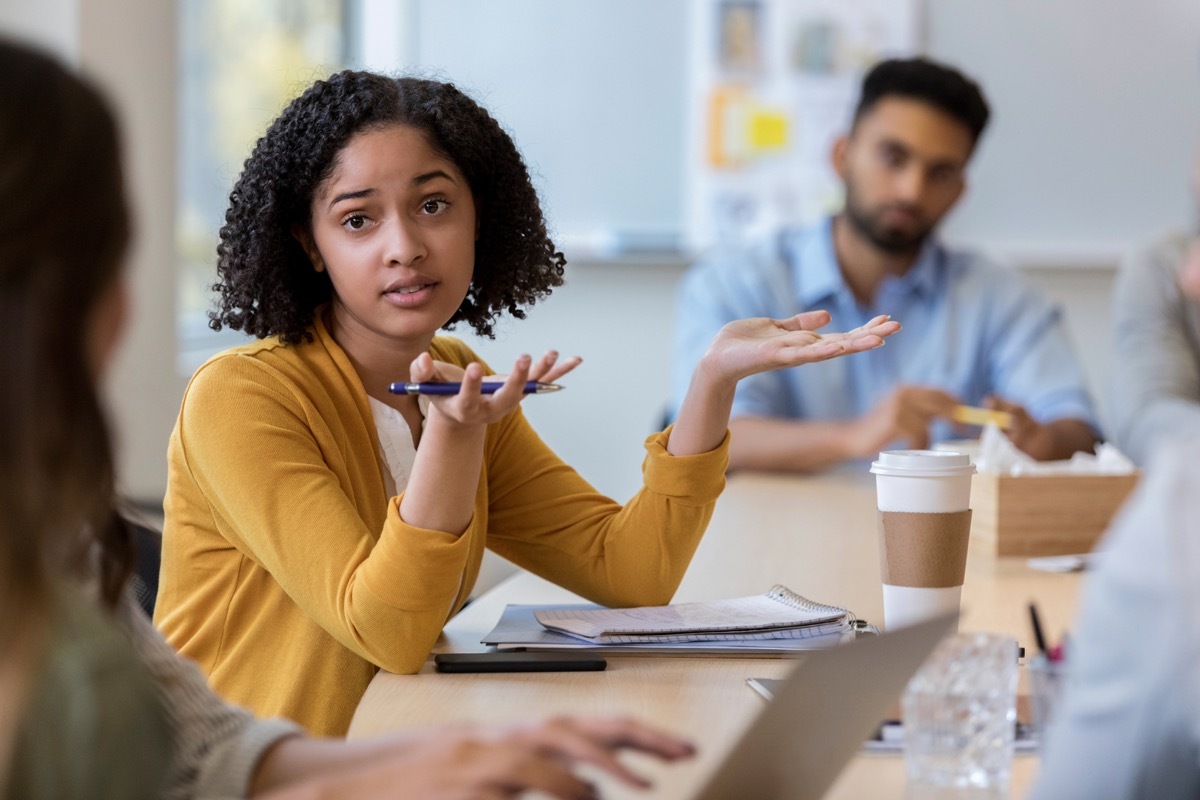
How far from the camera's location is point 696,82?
3.96 m

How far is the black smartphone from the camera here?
3.90 feet

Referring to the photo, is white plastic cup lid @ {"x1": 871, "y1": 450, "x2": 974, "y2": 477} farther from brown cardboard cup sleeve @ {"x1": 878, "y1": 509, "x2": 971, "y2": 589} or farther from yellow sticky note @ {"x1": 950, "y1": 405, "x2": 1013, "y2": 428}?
yellow sticky note @ {"x1": 950, "y1": 405, "x2": 1013, "y2": 428}

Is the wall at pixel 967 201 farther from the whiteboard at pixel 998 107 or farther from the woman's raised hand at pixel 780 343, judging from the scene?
A: the woman's raised hand at pixel 780 343

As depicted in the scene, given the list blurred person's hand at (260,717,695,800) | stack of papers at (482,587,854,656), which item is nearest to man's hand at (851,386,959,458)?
stack of papers at (482,587,854,656)

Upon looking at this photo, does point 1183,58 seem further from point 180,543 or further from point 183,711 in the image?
point 183,711

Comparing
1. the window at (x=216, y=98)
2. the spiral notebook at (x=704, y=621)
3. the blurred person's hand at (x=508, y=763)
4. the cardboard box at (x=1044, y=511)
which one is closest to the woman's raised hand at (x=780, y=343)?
the spiral notebook at (x=704, y=621)

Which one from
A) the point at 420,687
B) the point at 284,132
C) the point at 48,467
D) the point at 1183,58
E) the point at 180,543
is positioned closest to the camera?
the point at 48,467

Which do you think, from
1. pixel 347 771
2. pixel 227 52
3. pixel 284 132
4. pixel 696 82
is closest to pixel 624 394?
pixel 696 82

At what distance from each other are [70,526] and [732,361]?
2.57ft

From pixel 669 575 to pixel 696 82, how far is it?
Answer: 2.74 m

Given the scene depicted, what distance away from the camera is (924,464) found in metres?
1.20

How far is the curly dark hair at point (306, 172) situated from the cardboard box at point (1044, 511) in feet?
2.50

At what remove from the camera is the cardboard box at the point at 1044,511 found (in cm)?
182

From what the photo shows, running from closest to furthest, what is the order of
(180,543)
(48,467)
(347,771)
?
1. (48,467)
2. (347,771)
3. (180,543)
